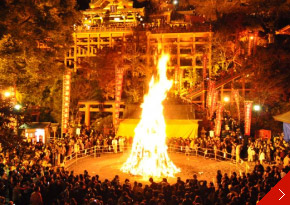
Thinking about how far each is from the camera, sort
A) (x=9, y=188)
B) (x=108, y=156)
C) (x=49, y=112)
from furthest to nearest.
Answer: (x=49, y=112)
(x=108, y=156)
(x=9, y=188)

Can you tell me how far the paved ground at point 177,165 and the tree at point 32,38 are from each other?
5.81 meters

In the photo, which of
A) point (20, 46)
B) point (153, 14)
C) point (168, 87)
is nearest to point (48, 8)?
point (20, 46)

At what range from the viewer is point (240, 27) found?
105 feet

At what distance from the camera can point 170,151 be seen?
883 inches

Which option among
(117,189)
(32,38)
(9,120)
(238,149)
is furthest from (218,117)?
(9,120)

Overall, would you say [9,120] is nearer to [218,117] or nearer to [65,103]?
[65,103]

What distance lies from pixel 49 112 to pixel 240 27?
2156 cm

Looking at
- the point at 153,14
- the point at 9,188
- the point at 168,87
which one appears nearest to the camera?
the point at 9,188

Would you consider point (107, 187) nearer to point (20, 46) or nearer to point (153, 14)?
point (20, 46)

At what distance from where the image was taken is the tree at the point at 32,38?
13430 mm

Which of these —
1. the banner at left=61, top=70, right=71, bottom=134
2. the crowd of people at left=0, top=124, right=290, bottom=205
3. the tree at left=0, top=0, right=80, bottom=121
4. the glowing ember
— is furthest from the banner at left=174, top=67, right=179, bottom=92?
the crowd of people at left=0, top=124, right=290, bottom=205

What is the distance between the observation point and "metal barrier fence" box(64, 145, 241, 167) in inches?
761

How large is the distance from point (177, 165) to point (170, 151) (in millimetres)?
4145

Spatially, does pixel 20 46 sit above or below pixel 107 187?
above
